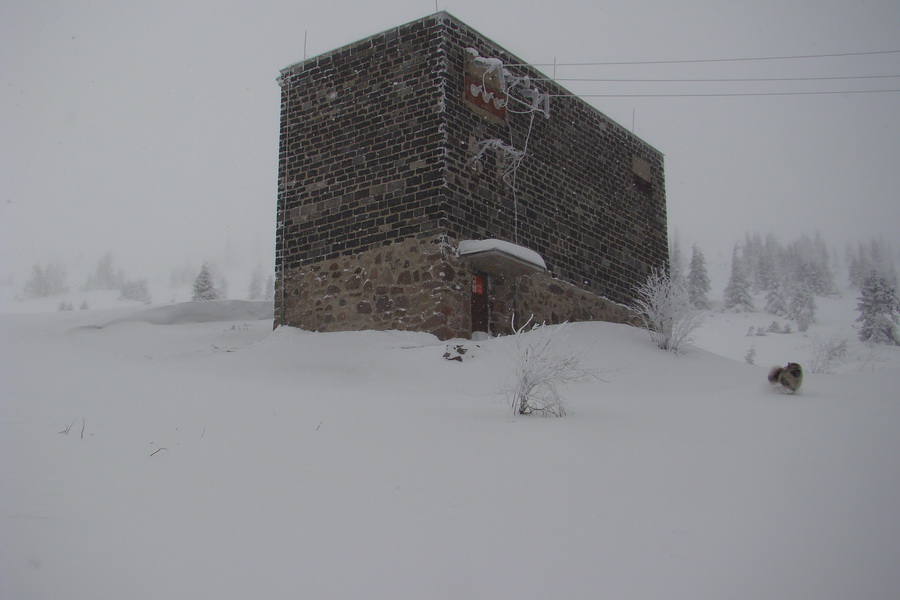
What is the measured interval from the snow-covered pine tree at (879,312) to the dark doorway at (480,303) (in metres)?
29.7

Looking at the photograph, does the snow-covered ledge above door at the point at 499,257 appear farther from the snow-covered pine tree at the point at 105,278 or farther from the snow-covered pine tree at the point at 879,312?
the snow-covered pine tree at the point at 105,278

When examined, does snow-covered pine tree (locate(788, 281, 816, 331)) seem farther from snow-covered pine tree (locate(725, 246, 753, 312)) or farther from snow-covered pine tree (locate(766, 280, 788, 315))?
snow-covered pine tree (locate(725, 246, 753, 312))

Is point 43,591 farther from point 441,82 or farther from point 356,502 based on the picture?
point 441,82

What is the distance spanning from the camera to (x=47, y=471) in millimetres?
4398

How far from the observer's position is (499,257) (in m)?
11.0

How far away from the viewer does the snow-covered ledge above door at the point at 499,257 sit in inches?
429

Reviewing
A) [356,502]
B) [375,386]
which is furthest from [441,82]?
[356,502]

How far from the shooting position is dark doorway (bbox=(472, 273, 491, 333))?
1157cm

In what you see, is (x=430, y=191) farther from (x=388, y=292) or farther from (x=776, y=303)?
(x=776, y=303)

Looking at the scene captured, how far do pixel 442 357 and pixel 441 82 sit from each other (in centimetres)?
450

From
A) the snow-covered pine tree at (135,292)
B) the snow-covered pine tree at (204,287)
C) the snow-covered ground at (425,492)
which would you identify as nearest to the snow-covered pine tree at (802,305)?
the snow-covered pine tree at (204,287)


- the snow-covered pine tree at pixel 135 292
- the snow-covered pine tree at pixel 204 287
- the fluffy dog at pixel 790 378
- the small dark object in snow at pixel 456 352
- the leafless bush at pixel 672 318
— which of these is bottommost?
the fluffy dog at pixel 790 378

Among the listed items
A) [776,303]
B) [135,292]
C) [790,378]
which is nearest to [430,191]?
[790,378]

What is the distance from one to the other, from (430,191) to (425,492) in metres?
7.39
